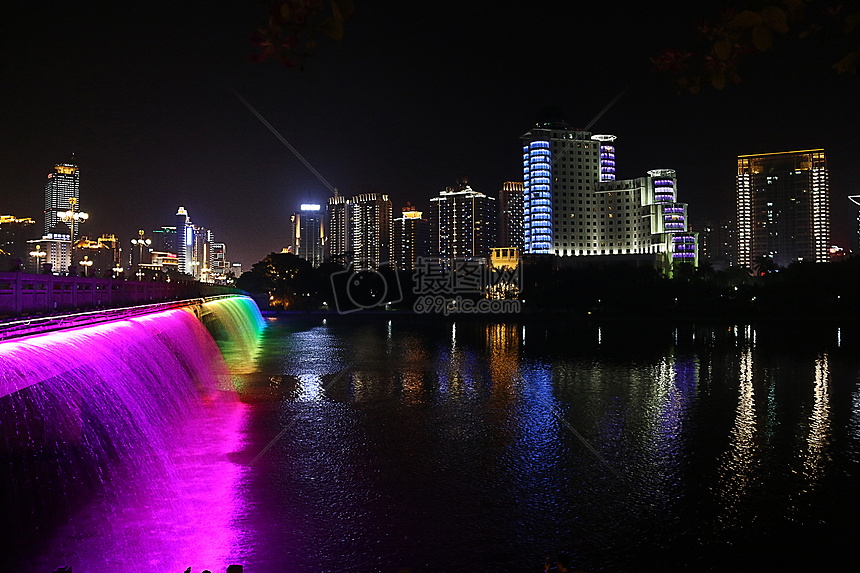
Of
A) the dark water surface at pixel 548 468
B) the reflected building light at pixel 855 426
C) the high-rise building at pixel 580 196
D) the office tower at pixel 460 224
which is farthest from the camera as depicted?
the office tower at pixel 460 224

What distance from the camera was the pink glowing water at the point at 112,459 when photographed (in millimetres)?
8031

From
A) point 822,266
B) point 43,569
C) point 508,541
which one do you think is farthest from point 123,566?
point 822,266

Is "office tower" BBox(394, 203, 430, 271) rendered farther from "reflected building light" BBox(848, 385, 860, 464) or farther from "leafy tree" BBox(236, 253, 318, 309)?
"reflected building light" BBox(848, 385, 860, 464)

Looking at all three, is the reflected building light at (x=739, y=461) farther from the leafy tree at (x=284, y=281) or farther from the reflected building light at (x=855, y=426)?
the leafy tree at (x=284, y=281)

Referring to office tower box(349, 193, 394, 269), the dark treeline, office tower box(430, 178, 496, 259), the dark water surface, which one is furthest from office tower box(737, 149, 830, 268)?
the dark water surface

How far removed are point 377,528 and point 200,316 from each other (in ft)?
71.1

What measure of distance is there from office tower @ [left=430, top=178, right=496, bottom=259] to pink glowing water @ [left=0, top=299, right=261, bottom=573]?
6051 inches

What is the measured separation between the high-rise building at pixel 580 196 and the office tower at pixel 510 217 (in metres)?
48.5

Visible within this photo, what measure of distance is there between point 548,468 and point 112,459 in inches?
333

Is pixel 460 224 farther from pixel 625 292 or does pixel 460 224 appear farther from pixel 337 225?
pixel 625 292

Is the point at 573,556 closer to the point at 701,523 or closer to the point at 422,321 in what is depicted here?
the point at 701,523

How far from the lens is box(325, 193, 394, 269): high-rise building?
175 m

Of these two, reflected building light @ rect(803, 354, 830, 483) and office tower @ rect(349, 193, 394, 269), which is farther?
office tower @ rect(349, 193, 394, 269)

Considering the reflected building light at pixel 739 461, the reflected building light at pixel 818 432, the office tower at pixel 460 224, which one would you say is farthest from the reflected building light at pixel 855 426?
the office tower at pixel 460 224
